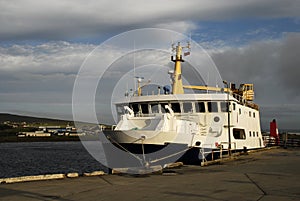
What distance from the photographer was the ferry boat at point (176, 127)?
22.7m

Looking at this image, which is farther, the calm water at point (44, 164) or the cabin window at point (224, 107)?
the calm water at point (44, 164)

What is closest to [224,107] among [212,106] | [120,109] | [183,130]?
[212,106]

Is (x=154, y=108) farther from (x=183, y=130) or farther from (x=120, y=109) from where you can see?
(x=183, y=130)

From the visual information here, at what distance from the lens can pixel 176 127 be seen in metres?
24.2

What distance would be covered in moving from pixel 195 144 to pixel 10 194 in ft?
48.8

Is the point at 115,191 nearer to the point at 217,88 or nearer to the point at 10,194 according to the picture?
the point at 10,194

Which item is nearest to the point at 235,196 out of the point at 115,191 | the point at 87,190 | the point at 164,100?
the point at 115,191

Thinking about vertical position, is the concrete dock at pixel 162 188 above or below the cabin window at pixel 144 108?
below

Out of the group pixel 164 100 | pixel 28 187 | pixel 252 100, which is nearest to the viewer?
pixel 28 187

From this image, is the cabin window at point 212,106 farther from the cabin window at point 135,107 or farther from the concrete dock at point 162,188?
the concrete dock at point 162,188

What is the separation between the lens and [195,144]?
24.8 metres

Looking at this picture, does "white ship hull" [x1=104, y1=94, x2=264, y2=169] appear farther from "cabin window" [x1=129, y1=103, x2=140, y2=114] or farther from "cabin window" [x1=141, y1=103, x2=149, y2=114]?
"cabin window" [x1=129, y1=103, x2=140, y2=114]

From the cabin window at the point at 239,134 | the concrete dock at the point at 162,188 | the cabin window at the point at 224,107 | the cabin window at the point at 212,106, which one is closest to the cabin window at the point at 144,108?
the cabin window at the point at 212,106

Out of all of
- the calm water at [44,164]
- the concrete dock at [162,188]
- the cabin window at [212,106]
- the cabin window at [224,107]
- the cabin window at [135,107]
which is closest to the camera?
the concrete dock at [162,188]
